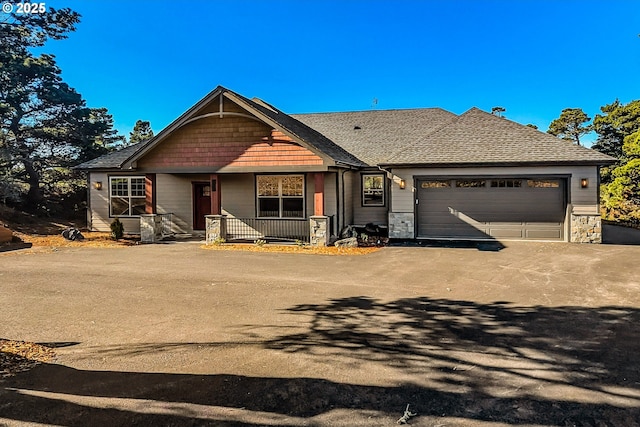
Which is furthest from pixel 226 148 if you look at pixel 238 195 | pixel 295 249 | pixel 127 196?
pixel 127 196

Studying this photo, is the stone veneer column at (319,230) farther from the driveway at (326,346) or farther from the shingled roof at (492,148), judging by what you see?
the driveway at (326,346)

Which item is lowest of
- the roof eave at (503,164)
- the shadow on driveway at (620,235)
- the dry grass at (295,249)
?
the dry grass at (295,249)

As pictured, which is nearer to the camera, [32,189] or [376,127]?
[376,127]

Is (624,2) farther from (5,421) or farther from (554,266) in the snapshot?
(5,421)

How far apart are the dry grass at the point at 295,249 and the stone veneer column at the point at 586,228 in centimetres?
701

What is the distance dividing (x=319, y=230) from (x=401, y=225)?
11.4ft

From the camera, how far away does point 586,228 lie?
1338 centimetres

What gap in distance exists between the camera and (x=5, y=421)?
3172 millimetres

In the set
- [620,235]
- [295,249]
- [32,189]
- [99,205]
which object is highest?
[32,189]

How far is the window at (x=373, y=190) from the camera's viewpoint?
659 inches

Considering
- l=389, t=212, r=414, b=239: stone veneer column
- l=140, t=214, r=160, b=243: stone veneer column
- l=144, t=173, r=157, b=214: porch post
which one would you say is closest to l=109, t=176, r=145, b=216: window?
l=144, t=173, r=157, b=214: porch post

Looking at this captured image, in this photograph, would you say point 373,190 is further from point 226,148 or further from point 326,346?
point 326,346

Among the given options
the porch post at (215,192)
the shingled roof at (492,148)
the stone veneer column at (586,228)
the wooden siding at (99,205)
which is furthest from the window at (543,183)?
the wooden siding at (99,205)

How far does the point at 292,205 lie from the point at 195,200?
4.51 metres
